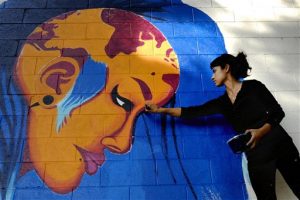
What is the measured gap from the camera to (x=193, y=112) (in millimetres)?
3039

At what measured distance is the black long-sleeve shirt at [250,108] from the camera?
2.73 meters

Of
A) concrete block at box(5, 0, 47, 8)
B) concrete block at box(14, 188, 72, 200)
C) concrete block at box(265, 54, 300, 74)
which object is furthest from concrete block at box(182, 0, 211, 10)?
concrete block at box(14, 188, 72, 200)

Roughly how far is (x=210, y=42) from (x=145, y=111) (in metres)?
0.86

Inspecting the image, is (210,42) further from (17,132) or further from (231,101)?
(17,132)

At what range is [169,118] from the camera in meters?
3.12

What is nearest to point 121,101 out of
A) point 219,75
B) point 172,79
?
point 172,79

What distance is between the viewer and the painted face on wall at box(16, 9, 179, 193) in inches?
118

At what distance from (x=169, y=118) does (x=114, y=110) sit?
43 centimetres

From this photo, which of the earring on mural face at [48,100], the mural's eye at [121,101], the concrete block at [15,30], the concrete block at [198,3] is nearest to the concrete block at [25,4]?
the concrete block at [15,30]

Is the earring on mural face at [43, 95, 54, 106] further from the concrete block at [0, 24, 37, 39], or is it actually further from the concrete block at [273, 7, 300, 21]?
the concrete block at [273, 7, 300, 21]

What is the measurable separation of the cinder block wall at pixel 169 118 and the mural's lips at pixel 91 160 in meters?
0.03

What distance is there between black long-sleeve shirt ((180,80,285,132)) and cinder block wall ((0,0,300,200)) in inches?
8.2

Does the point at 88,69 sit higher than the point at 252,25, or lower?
lower

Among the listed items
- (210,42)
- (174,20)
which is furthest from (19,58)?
(210,42)
